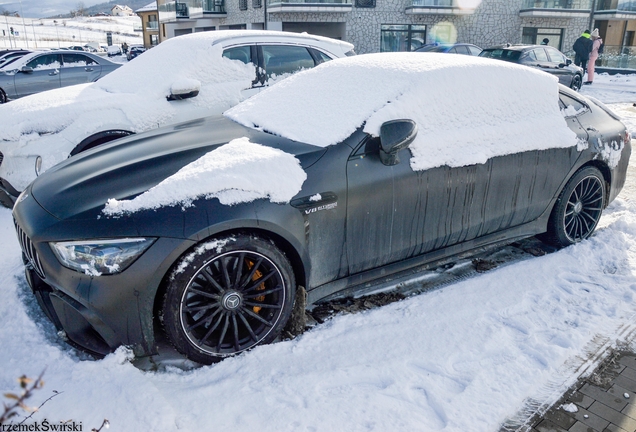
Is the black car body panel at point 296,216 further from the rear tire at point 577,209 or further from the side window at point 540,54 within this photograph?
the side window at point 540,54

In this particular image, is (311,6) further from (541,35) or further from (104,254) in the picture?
(104,254)

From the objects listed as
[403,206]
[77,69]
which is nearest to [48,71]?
[77,69]

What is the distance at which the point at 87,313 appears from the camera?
2.41m

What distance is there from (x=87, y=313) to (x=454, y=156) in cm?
236

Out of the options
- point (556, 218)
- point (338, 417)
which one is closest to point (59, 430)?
point (338, 417)

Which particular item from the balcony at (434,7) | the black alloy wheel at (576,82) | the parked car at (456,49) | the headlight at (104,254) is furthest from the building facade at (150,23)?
the headlight at (104,254)

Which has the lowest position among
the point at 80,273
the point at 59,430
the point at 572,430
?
the point at 572,430

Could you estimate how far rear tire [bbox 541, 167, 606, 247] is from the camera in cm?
405

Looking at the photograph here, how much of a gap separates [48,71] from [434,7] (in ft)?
74.0

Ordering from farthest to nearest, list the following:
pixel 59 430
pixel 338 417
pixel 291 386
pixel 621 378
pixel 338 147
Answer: pixel 338 147, pixel 621 378, pixel 291 386, pixel 338 417, pixel 59 430

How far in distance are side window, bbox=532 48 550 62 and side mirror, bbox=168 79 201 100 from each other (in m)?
13.4

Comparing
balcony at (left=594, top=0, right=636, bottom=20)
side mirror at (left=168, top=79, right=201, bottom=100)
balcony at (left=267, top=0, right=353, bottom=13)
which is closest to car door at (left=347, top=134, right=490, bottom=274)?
side mirror at (left=168, top=79, right=201, bottom=100)

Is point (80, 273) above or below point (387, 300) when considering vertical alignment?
above

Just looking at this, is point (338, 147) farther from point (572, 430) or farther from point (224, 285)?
point (572, 430)
